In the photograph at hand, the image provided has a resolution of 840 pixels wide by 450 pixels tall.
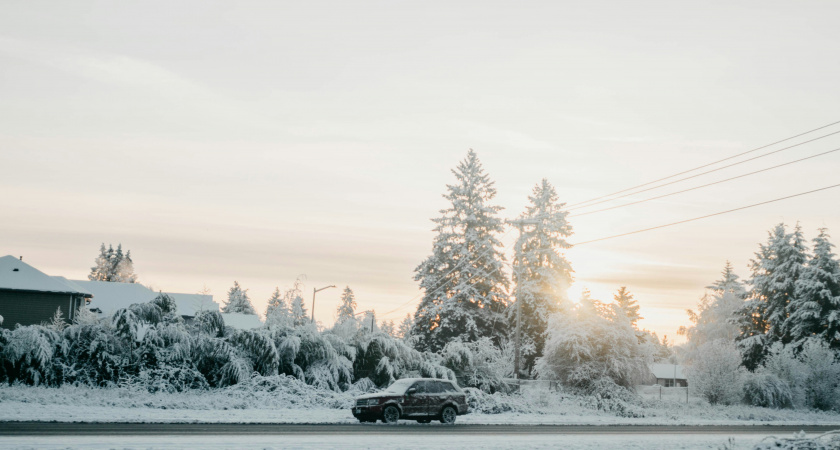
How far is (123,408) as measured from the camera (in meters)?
24.7

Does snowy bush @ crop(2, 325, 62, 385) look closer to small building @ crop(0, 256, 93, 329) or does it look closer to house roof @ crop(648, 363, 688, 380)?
small building @ crop(0, 256, 93, 329)

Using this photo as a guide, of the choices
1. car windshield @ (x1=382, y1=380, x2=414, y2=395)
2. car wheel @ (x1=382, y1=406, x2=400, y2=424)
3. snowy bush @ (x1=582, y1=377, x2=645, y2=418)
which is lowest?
snowy bush @ (x1=582, y1=377, x2=645, y2=418)

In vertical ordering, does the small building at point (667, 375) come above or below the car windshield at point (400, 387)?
below

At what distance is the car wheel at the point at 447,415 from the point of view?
25578 mm

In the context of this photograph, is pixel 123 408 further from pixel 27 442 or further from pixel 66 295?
pixel 66 295

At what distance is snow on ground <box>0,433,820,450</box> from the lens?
1520 centimetres

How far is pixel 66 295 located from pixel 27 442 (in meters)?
43.8

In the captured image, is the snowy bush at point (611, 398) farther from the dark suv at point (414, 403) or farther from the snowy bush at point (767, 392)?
the dark suv at point (414, 403)

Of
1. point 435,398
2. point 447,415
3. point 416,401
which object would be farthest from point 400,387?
point 447,415

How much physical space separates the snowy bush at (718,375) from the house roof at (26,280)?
45828 millimetres

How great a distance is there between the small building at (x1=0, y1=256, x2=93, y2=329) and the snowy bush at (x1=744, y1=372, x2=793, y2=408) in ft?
157

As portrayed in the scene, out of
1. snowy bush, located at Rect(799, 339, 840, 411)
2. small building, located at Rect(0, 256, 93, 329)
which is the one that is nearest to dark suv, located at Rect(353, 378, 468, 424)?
snowy bush, located at Rect(799, 339, 840, 411)

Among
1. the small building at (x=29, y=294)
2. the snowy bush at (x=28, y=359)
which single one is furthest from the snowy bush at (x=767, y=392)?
the small building at (x=29, y=294)

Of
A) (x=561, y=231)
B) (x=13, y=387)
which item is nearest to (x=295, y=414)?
(x=13, y=387)
